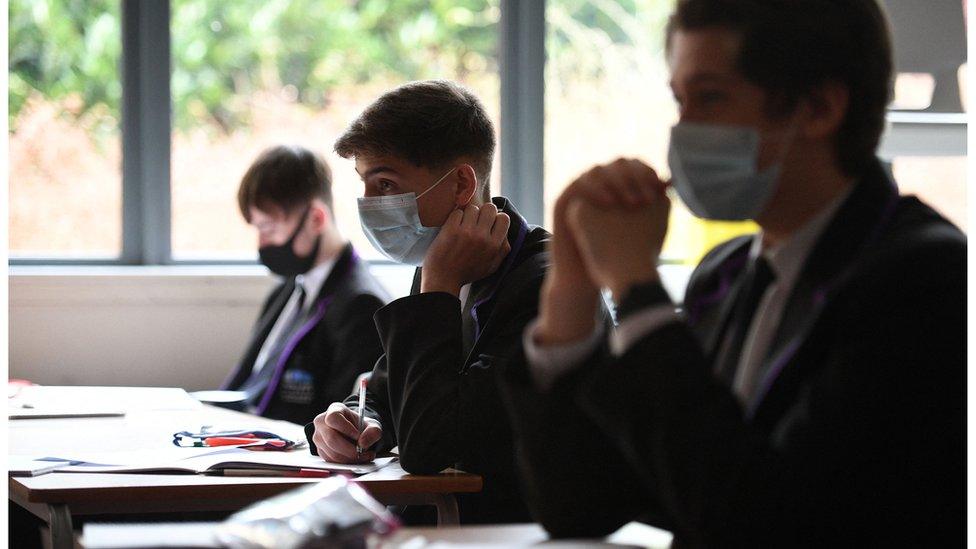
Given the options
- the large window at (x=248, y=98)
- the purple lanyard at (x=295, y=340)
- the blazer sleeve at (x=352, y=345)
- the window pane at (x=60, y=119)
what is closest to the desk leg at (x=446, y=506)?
the blazer sleeve at (x=352, y=345)

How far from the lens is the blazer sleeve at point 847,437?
1071 millimetres

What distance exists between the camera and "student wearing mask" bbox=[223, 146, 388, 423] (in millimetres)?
3262

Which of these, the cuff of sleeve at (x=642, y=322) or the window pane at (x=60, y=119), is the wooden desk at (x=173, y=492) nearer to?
the cuff of sleeve at (x=642, y=322)

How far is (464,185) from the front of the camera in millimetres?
2174

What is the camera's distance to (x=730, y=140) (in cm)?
125

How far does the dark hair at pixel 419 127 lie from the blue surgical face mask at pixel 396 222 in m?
0.05

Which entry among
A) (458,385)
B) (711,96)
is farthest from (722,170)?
(458,385)

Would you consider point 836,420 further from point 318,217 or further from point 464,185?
point 318,217

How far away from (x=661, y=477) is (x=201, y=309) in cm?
337

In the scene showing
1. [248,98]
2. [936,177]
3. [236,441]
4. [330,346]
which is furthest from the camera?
[248,98]

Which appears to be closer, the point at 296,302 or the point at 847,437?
the point at 847,437

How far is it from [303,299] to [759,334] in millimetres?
2583

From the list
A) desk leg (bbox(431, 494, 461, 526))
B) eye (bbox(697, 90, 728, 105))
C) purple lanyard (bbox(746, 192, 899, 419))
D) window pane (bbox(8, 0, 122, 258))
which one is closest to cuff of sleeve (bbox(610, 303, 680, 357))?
purple lanyard (bbox(746, 192, 899, 419))

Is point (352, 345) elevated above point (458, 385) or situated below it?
below
